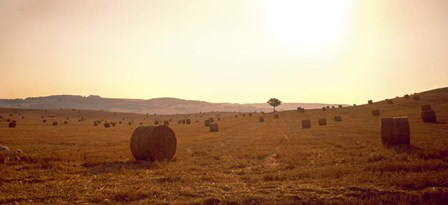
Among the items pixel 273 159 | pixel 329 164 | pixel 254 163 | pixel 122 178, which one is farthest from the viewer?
pixel 273 159

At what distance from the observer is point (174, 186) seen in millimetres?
11852

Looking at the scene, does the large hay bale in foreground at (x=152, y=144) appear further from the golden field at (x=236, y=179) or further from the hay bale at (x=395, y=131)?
the hay bale at (x=395, y=131)

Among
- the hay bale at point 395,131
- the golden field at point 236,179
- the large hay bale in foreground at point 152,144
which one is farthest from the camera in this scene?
the hay bale at point 395,131

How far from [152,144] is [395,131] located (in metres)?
13.1

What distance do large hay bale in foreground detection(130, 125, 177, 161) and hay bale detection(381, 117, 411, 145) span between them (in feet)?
38.8

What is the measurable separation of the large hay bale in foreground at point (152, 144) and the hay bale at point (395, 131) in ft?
38.8

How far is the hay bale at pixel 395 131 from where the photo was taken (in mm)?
20953

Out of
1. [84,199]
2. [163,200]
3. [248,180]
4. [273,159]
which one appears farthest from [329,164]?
[84,199]

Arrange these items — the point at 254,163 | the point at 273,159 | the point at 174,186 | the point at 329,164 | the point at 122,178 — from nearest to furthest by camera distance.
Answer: the point at 174,186 → the point at 122,178 → the point at 329,164 → the point at 254,163 → the point at 273,159

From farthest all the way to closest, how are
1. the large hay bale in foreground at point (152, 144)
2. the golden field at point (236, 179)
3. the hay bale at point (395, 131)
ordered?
1. the hay bale at point (395, 131)
2. the large hay bale in foreground at point (152, 144)
3. the golden field at point (236, 179)

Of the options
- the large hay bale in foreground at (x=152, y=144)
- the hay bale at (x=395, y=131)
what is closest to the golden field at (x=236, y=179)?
the large hay bale in foreground at (x=152, y=144)

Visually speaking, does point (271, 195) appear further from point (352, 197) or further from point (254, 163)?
point (254, 163)

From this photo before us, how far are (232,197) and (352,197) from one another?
3.09 meters

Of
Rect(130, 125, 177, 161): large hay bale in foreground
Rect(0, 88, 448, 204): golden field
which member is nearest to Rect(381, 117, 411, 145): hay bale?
Rect(0, 88, 448, 204): golden field
